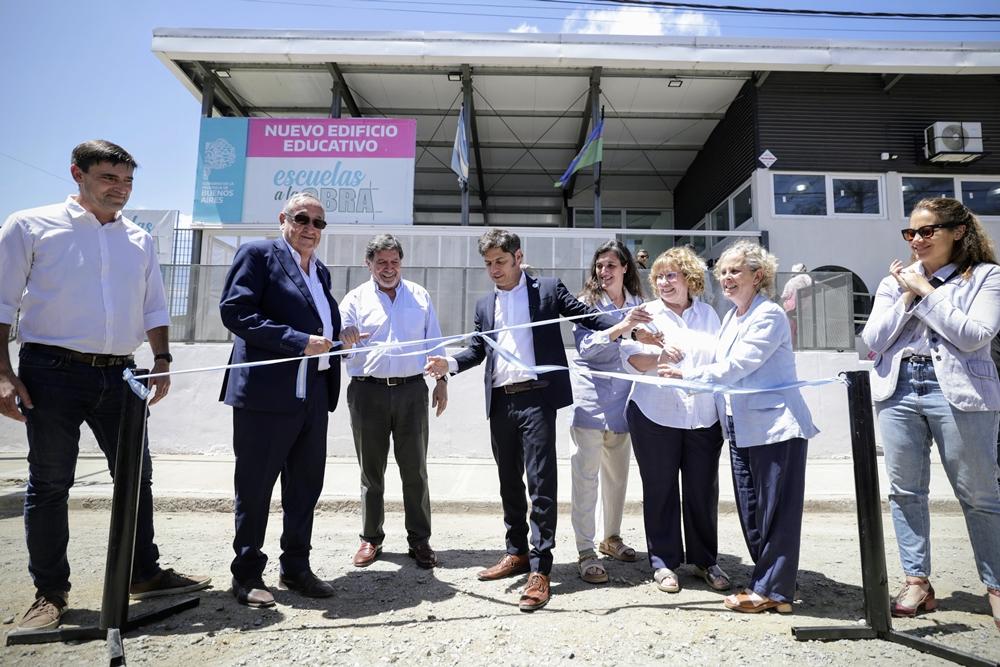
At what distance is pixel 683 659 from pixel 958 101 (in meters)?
15.5

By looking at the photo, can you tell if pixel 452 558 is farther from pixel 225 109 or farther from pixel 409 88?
pixel 225 109

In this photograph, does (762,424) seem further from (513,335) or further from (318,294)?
(318,294)

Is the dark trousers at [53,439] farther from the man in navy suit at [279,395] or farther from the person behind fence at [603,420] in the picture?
the person behind fence at [603,420]

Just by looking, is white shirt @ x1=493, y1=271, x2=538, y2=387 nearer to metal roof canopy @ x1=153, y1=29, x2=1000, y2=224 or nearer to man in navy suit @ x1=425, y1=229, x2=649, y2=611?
man in navy suit @ x1=425, y1=229, x2=649, y2=611

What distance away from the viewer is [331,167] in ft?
39.5

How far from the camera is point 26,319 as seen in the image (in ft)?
9.23

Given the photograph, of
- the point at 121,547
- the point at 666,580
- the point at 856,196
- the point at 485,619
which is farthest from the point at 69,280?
the point at 856,196

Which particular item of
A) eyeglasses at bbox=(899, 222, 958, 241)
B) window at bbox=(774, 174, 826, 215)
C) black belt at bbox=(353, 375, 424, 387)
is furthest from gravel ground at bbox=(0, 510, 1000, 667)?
window at bbox=(774, 174, 826, 215)

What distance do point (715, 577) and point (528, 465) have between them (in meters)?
1.25

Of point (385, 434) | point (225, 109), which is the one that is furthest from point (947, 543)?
point (225, 109)

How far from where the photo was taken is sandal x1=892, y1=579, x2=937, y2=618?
2836mm

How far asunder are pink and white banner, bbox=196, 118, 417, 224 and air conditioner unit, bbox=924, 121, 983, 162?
1139 centimetres

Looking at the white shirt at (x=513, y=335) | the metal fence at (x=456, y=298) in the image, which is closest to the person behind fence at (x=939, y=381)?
the white shirt at (x=513, y=335)

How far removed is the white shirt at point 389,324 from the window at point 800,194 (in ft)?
36.4
